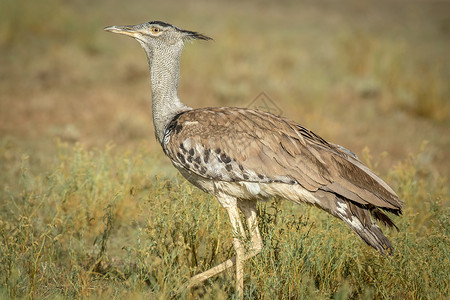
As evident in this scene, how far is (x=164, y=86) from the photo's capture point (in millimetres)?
3834

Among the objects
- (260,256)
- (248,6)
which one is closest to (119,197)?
Result: (260,256)

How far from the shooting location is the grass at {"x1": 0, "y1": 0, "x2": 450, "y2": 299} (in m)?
3.33

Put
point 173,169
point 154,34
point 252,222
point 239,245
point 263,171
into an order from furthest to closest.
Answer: point 173,169 < point 154,34 < point 252,222 < point 239,245 < point 263,171

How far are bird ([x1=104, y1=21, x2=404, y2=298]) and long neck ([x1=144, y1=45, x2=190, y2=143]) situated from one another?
124 millimetres

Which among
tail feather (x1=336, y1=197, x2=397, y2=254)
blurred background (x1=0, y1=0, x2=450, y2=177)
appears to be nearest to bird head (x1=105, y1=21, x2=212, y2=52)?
tail feather (x1=336, y1=197, x2=397, y2=254)

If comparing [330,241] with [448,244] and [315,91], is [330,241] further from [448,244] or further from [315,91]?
[315,91]

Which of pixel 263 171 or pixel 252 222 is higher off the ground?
pixel 263 171

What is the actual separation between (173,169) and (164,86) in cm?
194

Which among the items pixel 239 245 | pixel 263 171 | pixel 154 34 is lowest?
pixel 239 245

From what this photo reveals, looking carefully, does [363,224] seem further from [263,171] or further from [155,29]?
[155,29]

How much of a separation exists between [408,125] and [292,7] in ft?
42.8

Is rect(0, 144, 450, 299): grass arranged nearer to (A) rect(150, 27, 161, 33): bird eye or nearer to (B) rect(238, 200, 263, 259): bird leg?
(B) rect(238, 200, 263, 259): bird leg

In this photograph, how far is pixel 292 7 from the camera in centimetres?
2056

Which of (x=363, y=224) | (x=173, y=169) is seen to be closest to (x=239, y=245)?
(x=363, y=224)
